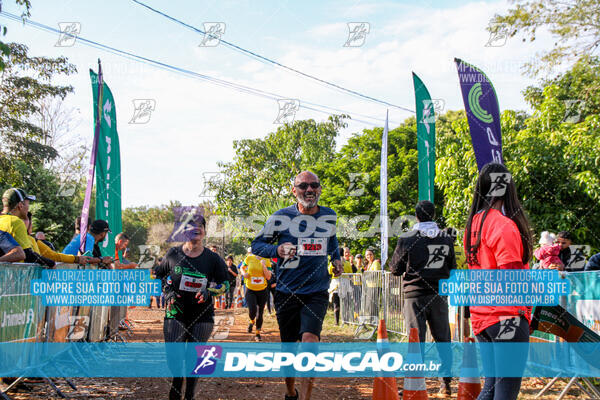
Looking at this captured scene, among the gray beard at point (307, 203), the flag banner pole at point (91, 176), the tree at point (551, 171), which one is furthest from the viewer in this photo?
the tree at point (551, 171)

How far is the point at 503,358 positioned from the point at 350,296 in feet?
39.1

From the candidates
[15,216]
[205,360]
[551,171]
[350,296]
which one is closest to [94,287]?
[15,216]

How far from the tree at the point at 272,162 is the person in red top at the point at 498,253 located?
1675 inches

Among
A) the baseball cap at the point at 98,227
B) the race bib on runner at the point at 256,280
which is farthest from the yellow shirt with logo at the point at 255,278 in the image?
the baseball cap at the point at 98,227

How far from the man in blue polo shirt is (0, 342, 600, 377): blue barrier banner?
9.2 inches

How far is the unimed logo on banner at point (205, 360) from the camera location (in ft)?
17.2

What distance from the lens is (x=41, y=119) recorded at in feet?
103

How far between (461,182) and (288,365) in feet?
35.5

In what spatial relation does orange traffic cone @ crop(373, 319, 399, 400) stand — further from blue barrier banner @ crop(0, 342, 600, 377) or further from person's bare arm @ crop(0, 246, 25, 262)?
person's bare arm @ crop(0, 246, 25, 262)

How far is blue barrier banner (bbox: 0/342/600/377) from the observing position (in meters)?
5.09

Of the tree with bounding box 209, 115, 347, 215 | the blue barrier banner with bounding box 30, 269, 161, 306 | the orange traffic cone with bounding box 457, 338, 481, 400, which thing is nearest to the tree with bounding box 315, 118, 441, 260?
the tree with bounding box 209, 115, 347, 215

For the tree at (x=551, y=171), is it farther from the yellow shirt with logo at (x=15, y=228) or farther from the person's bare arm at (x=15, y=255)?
the person's bare arm at (x=15, y=255)

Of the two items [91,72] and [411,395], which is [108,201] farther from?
[411,395]

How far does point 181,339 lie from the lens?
525 cm
